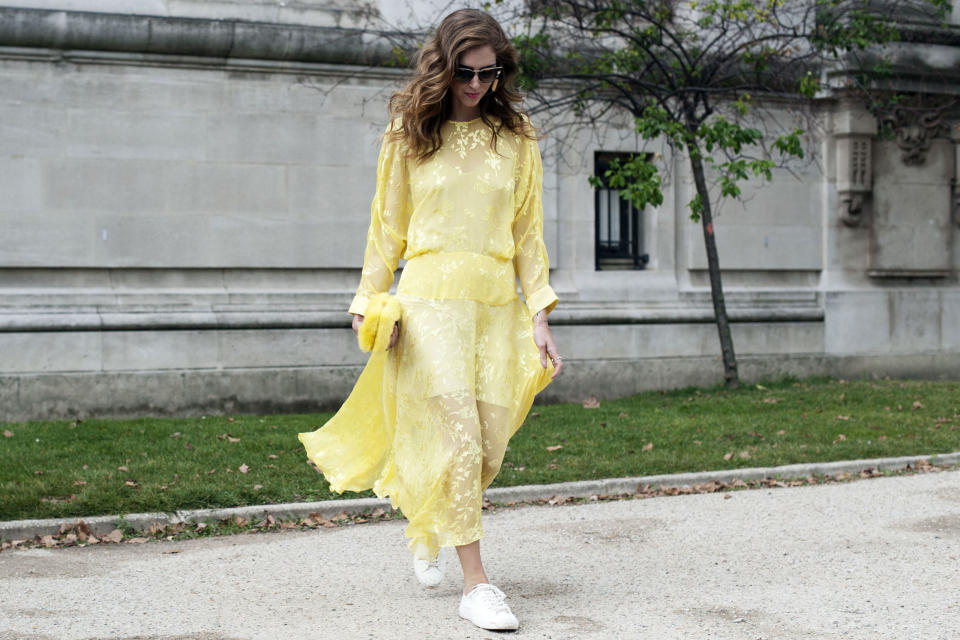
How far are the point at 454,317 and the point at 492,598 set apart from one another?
43.4 inches

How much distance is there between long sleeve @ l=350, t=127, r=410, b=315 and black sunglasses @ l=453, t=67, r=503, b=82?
0.41 metres

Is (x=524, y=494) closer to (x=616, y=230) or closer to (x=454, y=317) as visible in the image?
(x=454, y=317)

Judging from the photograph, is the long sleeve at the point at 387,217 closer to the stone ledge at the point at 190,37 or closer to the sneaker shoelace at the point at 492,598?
the sneaker shoelace at the point at 492,598

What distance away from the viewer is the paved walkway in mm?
4703

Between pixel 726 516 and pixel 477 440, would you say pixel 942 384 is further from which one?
pixel 477 440

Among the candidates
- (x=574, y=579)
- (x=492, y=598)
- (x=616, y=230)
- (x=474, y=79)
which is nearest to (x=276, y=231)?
(x=616, y=230)

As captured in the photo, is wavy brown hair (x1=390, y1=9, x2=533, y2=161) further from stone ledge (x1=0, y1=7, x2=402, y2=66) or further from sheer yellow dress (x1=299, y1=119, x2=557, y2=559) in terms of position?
stone ledge (x1=0, y1=7, x2=402, y2=66)

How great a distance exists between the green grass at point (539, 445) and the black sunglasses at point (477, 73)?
387 cm

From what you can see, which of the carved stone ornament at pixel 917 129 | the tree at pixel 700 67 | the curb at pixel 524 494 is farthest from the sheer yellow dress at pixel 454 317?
the carved stone ornament at pixel 917 129

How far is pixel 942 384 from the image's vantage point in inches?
546

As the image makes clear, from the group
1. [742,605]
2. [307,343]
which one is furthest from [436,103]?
[307,343]

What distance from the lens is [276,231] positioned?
13180 mm

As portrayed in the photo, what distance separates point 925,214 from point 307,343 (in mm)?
8115

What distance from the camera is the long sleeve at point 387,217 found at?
505 centimetres
